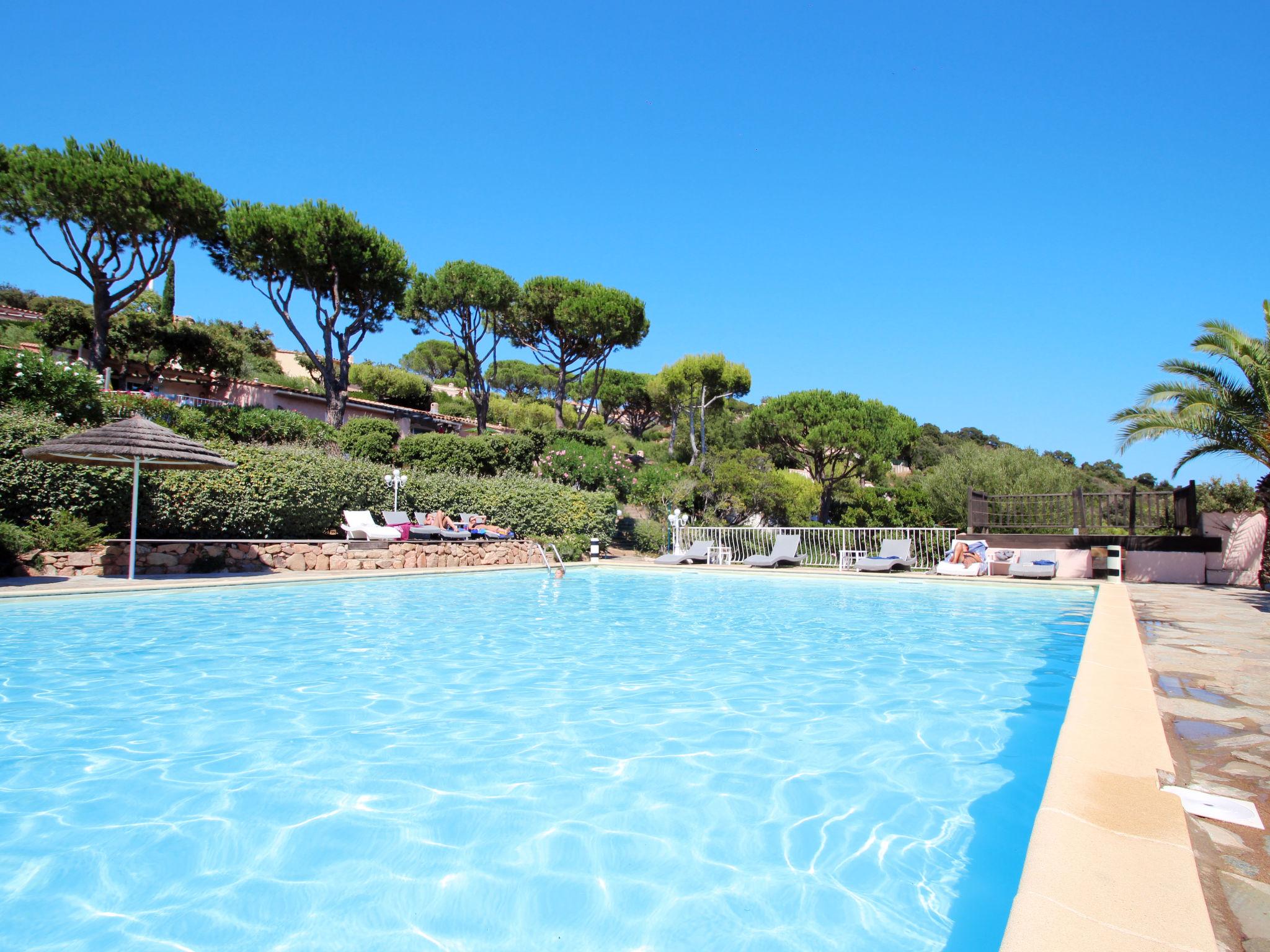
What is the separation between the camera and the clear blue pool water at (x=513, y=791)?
238cm

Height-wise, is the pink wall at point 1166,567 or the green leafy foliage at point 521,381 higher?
the green leafy foliage at point 521,381

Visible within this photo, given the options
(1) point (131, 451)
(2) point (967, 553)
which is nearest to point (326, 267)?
(1) point (131, 451)

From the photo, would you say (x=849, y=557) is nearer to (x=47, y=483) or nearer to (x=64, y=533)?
(x=64, y=533)

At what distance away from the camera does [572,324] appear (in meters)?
29.3

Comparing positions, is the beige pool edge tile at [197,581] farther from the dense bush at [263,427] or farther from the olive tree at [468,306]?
the olive tree at [468,306]

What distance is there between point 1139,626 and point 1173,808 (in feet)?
17.1

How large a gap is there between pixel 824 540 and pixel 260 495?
40.9 ft

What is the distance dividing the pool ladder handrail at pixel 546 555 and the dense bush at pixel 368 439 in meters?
7.56

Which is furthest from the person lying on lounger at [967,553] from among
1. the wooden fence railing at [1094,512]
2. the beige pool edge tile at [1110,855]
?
the beige pool edge tile at [1110,855]

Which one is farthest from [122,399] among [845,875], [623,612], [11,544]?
[845,875]

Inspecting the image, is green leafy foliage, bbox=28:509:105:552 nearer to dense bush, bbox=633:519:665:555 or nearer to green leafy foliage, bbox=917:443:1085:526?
dense bush, bbox=633:519:665:555

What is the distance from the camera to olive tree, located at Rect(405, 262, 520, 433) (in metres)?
28.0

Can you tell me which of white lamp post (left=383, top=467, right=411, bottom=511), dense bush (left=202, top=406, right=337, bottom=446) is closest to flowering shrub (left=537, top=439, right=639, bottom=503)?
white lamp post (left=383, top=467, right=411, bottom=511)

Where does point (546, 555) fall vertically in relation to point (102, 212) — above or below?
below
